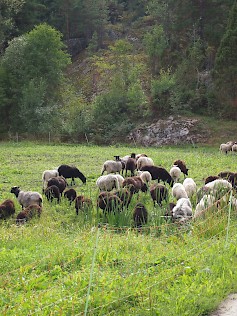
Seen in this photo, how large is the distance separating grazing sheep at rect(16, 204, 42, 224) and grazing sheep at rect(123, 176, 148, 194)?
2.87 meters

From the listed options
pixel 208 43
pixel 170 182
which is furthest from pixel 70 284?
pixel 208 43

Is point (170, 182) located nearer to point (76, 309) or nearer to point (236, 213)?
point (236, 213)

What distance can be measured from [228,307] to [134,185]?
797 centimetres

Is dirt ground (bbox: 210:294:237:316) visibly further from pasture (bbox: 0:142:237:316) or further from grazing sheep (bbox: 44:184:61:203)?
grazing sheep (bbox: 44:184:61:203)

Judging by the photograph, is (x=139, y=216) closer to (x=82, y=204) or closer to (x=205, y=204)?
(x=205, y=204)

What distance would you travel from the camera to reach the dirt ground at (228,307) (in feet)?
20.1

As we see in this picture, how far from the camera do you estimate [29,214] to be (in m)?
11.6

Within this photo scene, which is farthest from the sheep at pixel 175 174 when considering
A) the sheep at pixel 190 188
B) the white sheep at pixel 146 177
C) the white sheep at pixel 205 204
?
the white sheep at pixel 205 204

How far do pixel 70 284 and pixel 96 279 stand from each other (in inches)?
14.2

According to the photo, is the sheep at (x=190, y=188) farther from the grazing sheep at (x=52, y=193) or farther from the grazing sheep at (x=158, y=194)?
the grazing sheep at (x=52, y=193)

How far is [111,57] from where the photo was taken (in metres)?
56.3

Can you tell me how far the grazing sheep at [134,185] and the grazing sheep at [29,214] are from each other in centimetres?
287

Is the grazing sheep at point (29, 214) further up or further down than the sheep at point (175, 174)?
further down

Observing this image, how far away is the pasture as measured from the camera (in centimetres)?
614
